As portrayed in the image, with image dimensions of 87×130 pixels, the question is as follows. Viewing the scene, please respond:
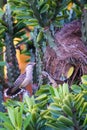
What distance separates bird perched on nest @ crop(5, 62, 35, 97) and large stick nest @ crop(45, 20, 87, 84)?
0.17 ft

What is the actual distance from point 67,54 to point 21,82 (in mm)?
122

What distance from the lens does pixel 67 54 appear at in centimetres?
79

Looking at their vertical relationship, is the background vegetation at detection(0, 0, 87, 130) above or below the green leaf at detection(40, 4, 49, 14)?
below

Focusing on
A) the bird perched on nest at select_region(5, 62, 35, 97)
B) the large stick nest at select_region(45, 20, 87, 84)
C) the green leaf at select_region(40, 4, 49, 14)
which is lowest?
the bird perched on nest at select_region(5, 62, 35, 97)

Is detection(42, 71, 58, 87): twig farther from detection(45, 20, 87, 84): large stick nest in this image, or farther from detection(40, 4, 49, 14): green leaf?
detection(40, 4, 49, 14): green leaf

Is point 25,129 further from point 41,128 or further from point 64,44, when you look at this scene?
point 64,44

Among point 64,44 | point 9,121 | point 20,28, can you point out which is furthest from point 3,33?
point 9,121

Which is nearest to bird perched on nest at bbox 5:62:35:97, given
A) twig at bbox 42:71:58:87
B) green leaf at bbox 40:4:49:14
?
twig at bbox 42:71:58:87

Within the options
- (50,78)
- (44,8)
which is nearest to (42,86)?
(50,78)

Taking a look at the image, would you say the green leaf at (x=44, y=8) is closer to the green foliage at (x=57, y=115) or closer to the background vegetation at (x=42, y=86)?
the background vegetation at (x=42, y=86)

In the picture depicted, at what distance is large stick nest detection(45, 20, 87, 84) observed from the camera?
2.57ft

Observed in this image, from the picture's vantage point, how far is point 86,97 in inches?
24.9

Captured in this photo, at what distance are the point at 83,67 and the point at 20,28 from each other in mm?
204

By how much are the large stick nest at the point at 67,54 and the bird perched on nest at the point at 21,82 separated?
0.17ft
